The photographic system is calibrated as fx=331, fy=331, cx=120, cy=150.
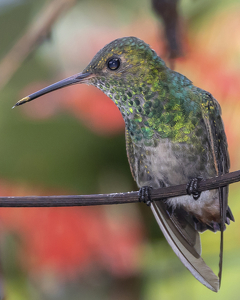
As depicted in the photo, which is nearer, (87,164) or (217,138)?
(217,138)

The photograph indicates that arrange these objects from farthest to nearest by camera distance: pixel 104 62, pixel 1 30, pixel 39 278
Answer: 1. pixel 1 30
2. pixel 39 278
3. pixel 104 62

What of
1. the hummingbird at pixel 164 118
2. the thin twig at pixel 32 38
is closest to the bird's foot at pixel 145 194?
the hummingbird at pixel 164 118

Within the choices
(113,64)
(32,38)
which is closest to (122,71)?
(113,64)

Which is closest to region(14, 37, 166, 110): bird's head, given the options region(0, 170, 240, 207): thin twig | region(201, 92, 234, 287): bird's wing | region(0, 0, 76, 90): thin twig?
region(201, 92, 234, 287): bird's wing

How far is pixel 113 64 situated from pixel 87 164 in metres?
0.42

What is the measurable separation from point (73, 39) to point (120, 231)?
0.64 metres

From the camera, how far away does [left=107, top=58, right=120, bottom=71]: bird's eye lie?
67 cm

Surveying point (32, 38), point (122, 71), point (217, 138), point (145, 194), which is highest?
point (32, 38)

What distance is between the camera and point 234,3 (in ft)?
3.53

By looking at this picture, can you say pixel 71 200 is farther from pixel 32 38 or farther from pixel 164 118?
pixel 32 38

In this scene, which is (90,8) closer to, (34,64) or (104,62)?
(34,64)

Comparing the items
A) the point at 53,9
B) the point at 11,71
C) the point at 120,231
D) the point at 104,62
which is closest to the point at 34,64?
the point at 11,71

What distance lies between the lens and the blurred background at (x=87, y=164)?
3.25 feet

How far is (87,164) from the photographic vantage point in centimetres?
102
